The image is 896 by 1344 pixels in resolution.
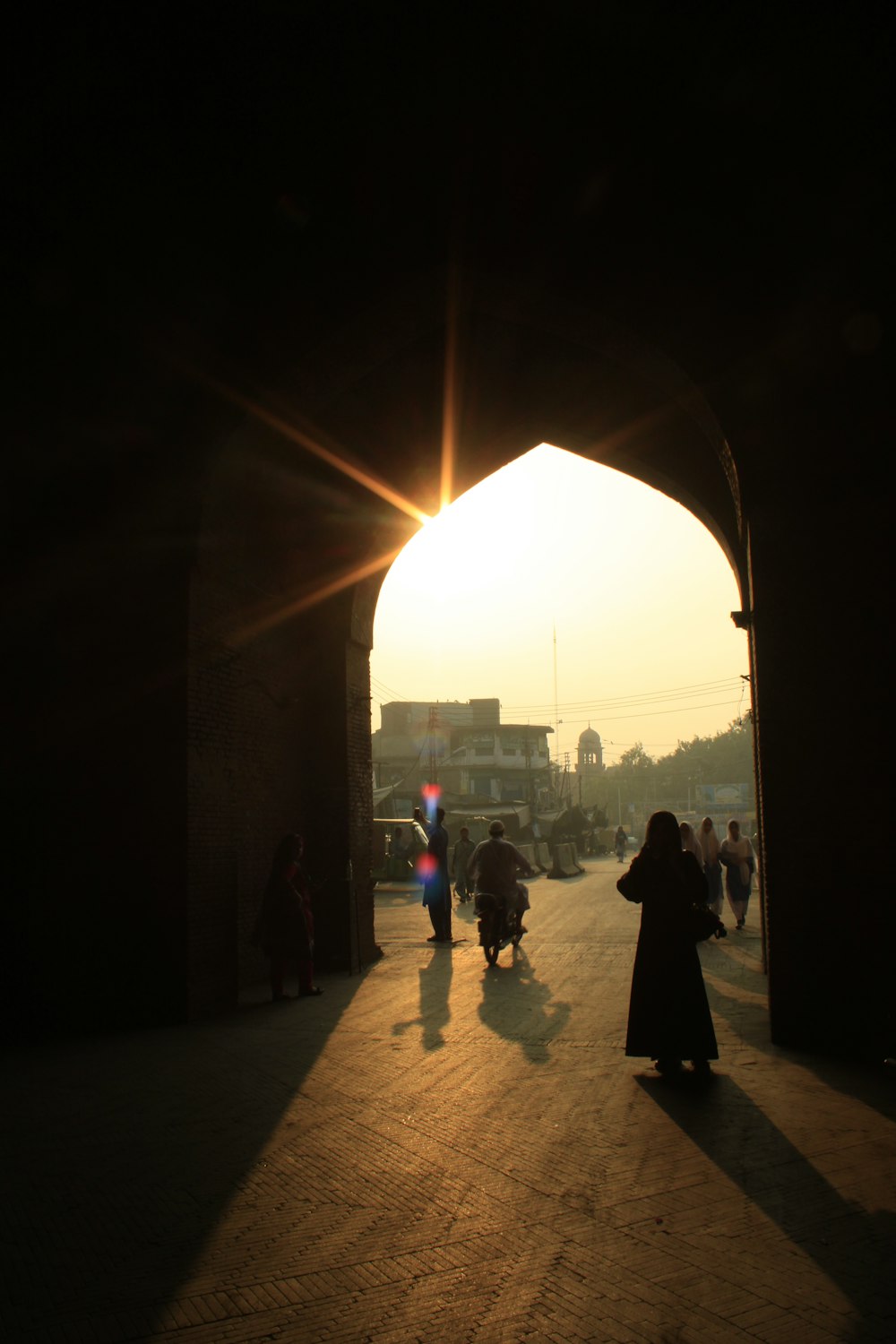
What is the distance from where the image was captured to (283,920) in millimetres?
9133

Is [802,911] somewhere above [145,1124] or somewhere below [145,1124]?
above

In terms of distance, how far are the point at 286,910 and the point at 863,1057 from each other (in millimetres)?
4933

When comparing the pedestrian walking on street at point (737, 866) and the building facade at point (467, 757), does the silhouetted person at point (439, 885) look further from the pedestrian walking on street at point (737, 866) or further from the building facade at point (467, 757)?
the building facade at point (467, 757)

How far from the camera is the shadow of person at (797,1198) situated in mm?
3275

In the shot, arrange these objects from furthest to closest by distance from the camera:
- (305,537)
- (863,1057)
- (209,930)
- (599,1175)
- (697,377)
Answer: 1. (305,537)
2. (209,930)
3. (697,377)
4. (863,1057)
5. (599,1175)

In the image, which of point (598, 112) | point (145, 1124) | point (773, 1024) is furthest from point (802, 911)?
point (598, 112)

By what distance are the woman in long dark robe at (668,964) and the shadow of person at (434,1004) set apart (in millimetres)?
1643

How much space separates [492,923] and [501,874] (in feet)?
1.94

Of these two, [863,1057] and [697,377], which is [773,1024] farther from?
[697,377]

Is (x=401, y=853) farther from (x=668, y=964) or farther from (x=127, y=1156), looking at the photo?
(x=127, y=1156)

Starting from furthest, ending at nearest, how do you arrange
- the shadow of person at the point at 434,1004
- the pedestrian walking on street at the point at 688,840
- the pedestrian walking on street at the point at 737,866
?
1. the pedestrian walking on street at the point at 737,866
2. the pedestrian walking on street at the point at 688,840
3. the shadow of person at the point at 434,1004

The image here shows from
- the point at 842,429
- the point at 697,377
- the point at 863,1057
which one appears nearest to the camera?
the point at 863,1057

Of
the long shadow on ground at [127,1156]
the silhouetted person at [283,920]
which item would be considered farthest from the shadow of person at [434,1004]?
the silhouetted person at [283,920]

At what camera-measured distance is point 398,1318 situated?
3141mm
